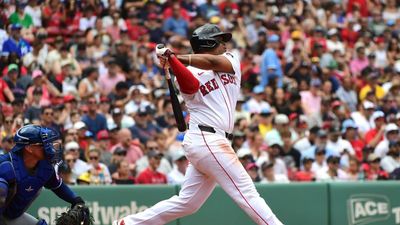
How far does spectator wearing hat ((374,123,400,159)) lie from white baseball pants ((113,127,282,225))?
7.13 m

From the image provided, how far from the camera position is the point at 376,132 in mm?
16172

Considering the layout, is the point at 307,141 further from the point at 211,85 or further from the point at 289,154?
the point at 211,85

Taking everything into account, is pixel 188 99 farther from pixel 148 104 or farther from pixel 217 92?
pixel 148 104

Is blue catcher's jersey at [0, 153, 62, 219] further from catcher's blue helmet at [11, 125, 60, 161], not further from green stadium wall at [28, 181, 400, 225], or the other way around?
green stadium wall at [28, 181, 400, 225]

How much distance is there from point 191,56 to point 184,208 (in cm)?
133

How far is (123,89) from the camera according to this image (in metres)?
16.0

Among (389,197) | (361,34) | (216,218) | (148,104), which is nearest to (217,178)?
(216,218)

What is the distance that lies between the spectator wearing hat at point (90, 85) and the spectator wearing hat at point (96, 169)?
2.26 meters

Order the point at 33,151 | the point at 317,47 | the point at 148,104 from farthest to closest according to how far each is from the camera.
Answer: the point at 317,47 < the point at 148,104 < the point at 33,151

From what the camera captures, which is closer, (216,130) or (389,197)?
(216,130)

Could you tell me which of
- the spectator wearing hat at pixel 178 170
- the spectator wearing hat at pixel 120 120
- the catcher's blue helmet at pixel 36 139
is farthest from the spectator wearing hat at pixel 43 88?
the catcher's blue helmet at pixel 36 139

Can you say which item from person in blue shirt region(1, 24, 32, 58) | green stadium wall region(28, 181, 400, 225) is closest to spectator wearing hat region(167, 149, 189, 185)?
green stadium wall region(28, 181, 400, 225)

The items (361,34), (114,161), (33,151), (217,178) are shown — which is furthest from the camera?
(361,34)

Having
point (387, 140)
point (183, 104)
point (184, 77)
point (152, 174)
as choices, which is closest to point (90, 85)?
point (183, 104)
